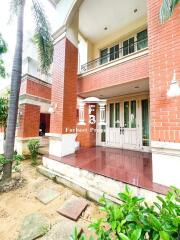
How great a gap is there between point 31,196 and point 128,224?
3639mm

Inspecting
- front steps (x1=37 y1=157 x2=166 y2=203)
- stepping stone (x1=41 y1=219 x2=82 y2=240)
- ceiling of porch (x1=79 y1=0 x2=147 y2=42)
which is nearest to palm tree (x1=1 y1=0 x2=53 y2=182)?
front steps (x1=37 y1=157 x2=166 y2=203)

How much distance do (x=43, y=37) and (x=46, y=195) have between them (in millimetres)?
5894

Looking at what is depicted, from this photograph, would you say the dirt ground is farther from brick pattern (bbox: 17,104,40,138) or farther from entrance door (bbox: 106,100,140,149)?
entrance door (bbox: 106,100,140,149)

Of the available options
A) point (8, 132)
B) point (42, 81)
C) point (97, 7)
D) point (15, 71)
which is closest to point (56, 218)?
point (8, 132)

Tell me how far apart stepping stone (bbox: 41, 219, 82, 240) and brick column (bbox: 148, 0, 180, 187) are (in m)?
2.07

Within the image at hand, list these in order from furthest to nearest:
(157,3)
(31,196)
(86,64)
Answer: (86,64) → (31,196) → (157,3)

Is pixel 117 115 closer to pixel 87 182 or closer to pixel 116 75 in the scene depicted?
pixel 116 75

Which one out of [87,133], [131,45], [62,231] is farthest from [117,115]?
[62,231]

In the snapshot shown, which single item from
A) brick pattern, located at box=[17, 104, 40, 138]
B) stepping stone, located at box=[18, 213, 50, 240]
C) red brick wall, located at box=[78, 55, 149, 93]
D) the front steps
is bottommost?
stepping stone, located at box=[18, 213, 50, 240]

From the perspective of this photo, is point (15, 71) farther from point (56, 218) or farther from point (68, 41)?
point (56, 218)

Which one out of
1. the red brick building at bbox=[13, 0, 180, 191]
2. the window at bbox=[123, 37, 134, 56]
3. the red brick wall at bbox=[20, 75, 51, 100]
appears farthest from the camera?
the red brick wall at bbox=[20, 75, 51, 100]

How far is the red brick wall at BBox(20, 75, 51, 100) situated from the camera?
7.90m

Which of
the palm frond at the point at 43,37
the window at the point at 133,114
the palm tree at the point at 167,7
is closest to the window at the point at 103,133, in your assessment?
the window at the point at 133,114

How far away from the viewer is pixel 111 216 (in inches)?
49.4
